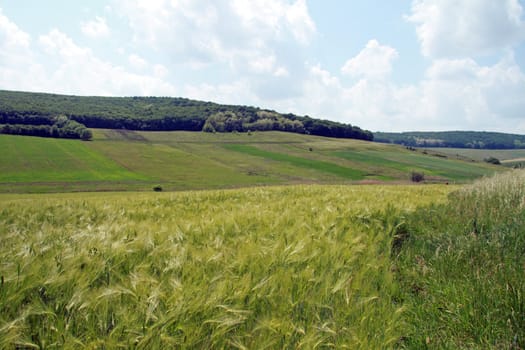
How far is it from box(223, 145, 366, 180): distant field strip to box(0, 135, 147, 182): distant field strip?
3899cm

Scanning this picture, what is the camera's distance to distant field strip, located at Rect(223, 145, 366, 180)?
70188mm

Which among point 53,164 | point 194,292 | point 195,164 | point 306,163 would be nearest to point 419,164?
point 306,163

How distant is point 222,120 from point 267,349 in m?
156

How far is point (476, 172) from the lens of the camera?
7525cm

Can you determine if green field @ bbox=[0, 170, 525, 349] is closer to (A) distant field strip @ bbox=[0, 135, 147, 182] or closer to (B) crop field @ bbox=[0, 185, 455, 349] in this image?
(B) crop field @ bbox=[0, 185, 455, 349]

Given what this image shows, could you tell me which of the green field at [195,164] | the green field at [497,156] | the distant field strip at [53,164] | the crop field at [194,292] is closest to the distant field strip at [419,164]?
the green field at [195,164]

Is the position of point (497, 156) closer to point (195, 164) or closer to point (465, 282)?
point (195, 164)

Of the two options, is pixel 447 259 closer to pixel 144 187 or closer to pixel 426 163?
pixel 144 187

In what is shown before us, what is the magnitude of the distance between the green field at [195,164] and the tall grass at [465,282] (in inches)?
1657

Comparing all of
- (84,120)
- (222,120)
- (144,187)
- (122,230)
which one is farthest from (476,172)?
(84,120)

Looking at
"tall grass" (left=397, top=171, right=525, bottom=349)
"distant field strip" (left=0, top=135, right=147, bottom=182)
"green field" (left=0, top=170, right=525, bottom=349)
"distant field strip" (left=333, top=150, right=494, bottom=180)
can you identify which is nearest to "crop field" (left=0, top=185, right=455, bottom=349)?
"green field" (left=0, top=170, right=525, bottom=349)

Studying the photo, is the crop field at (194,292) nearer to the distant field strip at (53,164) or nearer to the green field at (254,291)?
the green field at (254,291)

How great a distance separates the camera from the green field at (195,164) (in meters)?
57.8

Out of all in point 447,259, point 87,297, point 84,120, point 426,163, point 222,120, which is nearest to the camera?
point 87,297
